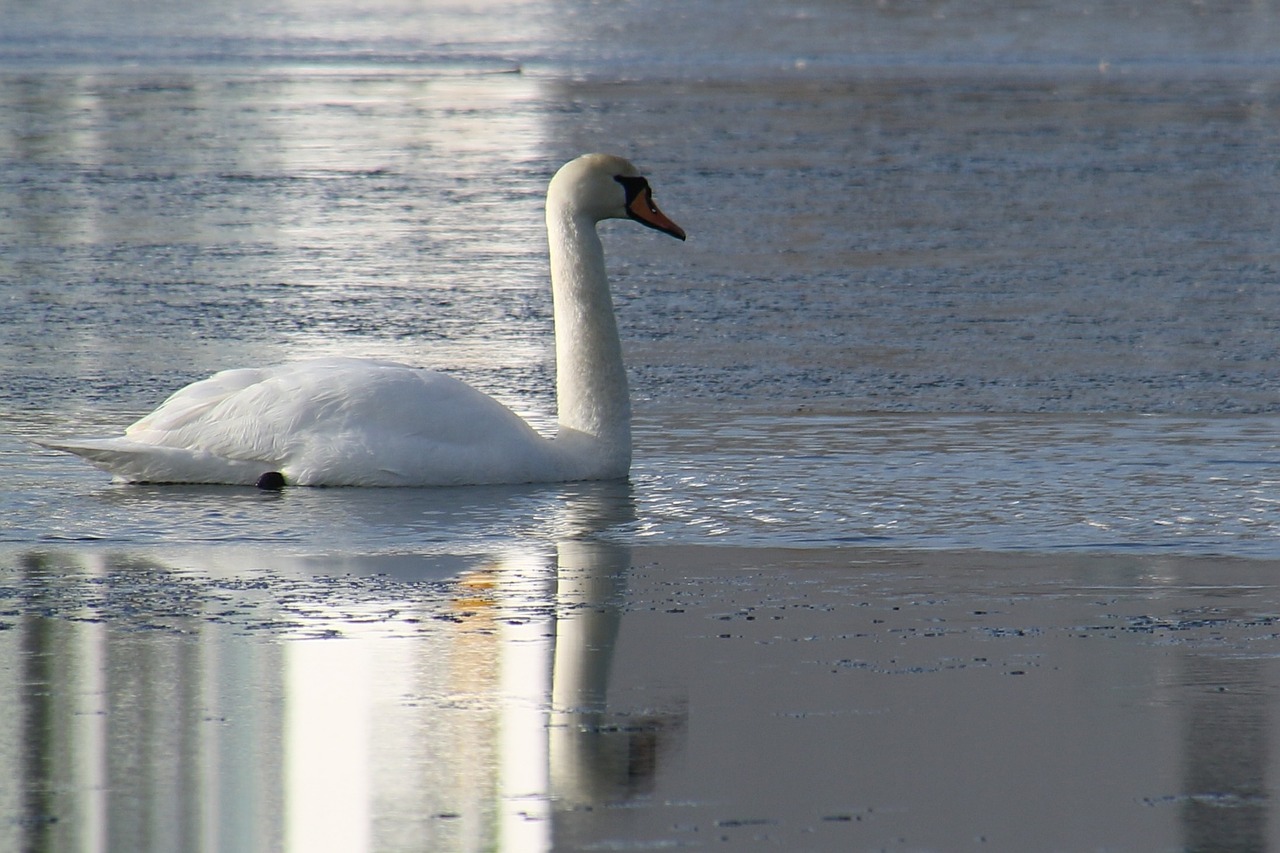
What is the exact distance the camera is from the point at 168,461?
270 inches

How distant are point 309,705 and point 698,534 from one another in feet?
6.77

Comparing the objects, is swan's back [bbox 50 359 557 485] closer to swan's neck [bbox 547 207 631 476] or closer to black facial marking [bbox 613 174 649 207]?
swan's neck [bbox 547 207 631 476]

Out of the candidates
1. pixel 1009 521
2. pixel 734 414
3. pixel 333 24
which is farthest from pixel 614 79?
pixel 1009 521

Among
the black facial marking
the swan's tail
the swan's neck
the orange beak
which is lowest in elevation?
the swan's tail

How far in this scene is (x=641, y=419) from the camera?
8242 millimetres

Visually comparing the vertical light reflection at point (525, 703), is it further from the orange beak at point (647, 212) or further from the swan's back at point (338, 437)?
the orange beak at point (647, 212)

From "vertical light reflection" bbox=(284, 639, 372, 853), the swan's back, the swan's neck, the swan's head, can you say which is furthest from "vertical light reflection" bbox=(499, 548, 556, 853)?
the swan's head

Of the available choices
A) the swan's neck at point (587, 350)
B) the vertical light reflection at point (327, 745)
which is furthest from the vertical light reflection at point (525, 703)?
the swan's neck at point (587, 350)

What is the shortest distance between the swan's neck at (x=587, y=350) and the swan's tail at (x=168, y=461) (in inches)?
39.1

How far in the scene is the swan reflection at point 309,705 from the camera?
3615 millimetres

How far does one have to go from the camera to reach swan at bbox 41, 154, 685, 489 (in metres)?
6.76

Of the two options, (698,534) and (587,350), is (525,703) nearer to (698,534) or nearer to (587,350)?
(698,534)

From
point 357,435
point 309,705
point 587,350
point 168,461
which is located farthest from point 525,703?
point 587,350

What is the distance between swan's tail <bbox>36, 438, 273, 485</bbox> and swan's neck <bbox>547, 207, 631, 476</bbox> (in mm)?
994
